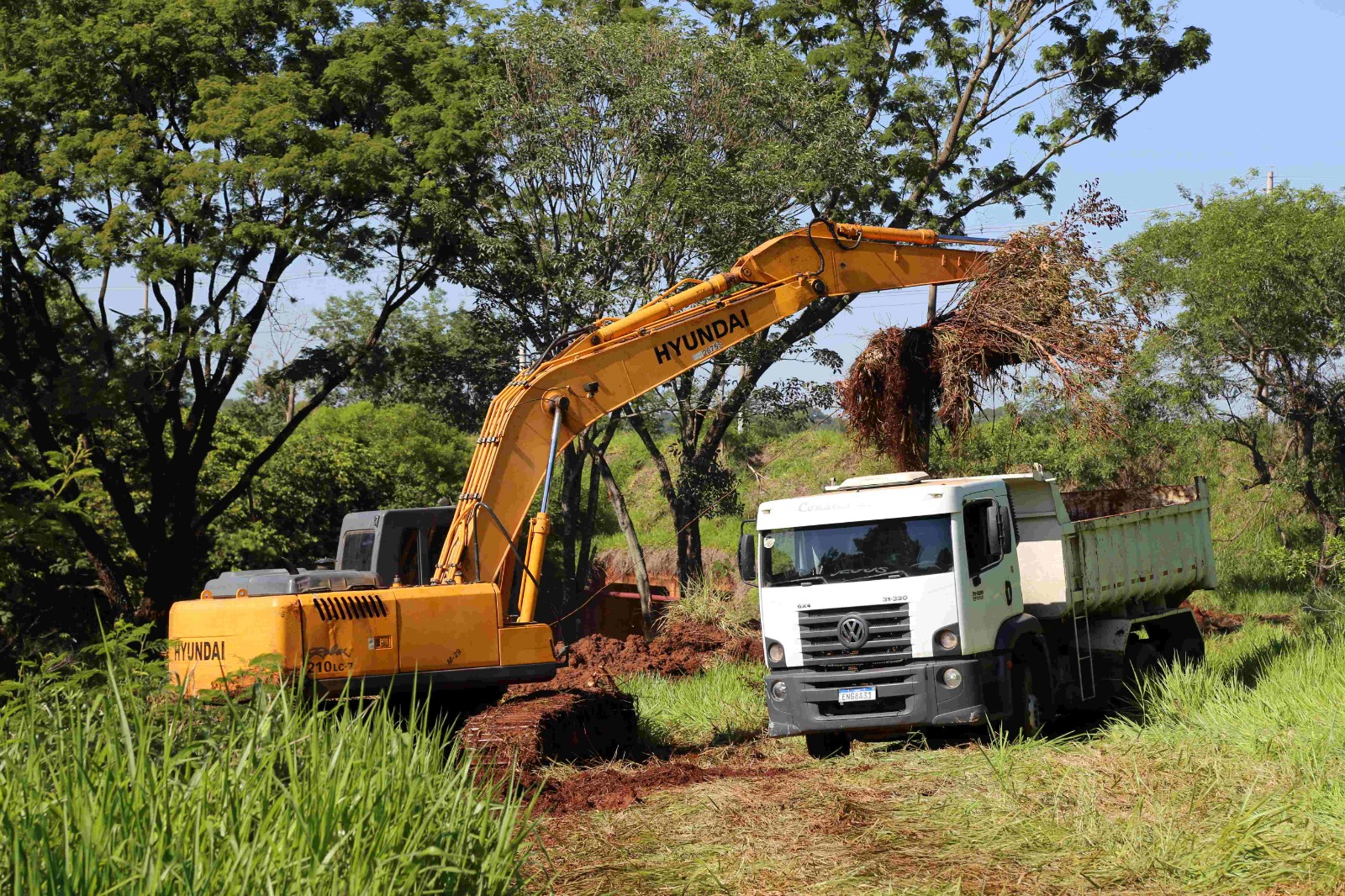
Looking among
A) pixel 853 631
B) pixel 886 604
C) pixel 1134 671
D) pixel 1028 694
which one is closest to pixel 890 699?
pixel 853 631

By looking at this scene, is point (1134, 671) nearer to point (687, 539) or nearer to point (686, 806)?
point (686, 806)

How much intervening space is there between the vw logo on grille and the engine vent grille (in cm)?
415

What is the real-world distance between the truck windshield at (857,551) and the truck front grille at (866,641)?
31 centimetres

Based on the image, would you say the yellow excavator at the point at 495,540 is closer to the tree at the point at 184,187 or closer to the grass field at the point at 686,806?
the grass field at the point at 686,806

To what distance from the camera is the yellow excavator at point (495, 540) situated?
11352 millimetres

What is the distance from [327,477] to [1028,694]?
77.5 feet

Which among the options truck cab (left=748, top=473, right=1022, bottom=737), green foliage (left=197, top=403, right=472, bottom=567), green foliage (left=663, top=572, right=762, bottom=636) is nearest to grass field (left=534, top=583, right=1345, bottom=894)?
truck cab (left=748, top=473, right=1022, bottom=737)

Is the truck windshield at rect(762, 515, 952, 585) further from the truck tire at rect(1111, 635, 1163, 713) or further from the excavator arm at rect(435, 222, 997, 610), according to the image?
the truck tire at rect(1111, 635, 1163, 713)

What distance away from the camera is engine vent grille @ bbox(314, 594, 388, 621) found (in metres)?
11.3

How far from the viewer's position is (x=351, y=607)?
453 inches

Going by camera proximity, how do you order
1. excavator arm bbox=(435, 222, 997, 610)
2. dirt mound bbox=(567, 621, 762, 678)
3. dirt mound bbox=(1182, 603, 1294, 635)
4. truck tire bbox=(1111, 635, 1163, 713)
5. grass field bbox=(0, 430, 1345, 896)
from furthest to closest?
1. dirt mound bbox=(1182, 603, 1294, 635)
2. dirt mound bbox=(567, 621, 762, 678)
3. truck tire bbox=(1111, 635, 1163, 713)
4. excavator arm bbox=(435, 222, 997, 610)
5. grass field bbox=(0, 430, 1345, 896)

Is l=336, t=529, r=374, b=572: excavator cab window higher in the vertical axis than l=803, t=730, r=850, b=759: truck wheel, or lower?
higher

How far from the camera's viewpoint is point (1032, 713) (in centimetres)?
1310

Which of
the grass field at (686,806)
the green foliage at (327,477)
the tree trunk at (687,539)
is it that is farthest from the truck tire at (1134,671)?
the green foliage at (327,477)
